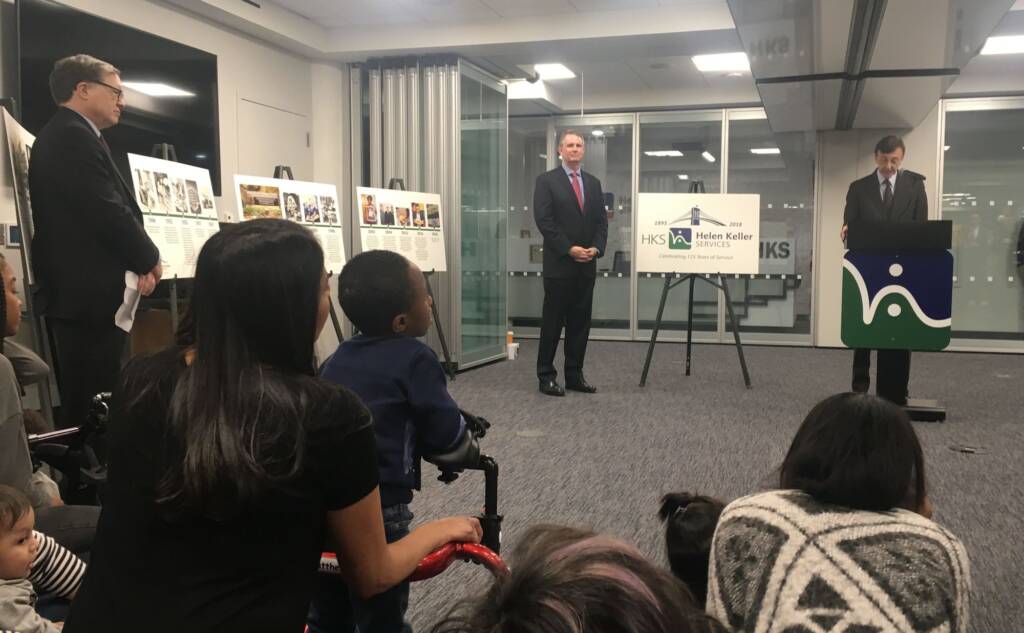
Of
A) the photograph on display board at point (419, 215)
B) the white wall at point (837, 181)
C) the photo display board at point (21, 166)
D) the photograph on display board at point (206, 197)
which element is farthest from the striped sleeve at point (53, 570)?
the white wall at point (837, 181)

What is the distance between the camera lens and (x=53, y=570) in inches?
62.6

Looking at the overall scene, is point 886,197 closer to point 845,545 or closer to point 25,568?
point 845,545

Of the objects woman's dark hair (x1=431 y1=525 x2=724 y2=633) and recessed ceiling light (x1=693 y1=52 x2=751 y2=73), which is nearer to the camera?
woman's dark hair (x1=431 y1=525 x2=724 y2=633)

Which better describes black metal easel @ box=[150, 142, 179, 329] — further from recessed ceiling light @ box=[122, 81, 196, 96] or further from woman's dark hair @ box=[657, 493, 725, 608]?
woman's dark hair @ box=[657, 493, 725, 608]

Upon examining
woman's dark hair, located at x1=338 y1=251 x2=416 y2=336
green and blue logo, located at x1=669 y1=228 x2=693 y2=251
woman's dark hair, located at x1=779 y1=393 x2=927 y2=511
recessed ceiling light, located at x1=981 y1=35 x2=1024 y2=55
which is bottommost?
woman's dark hair, located at x1=779 y1=393 x2=927 y2=511

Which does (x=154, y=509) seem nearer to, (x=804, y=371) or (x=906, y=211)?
(x=906, y=211)

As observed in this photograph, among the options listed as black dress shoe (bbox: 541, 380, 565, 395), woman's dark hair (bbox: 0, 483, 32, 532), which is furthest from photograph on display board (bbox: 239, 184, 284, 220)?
woman's dark hair (bbox: 0, 483, 32, 532)

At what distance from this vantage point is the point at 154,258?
2898 millimetres

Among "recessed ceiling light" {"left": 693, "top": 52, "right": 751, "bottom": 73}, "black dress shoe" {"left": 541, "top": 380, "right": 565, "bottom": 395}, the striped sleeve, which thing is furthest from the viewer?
"recessed ceiling light" {"left": 693, "top": 52, "right": 751, "bottom": 73}

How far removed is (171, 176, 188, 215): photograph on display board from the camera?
167 inches

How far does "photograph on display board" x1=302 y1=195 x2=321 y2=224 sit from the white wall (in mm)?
5047

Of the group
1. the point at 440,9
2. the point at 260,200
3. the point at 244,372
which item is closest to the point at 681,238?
the point at 440,9

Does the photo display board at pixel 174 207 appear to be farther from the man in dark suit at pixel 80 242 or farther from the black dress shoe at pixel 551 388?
the black dress shoe at pixel 551 388

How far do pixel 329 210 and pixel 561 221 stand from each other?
159 centimetres
